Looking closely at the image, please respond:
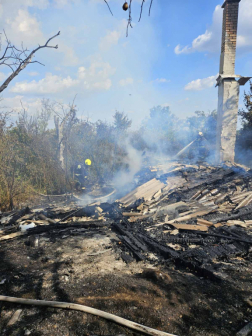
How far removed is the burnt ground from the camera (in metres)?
3.03

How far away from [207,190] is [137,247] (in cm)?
508

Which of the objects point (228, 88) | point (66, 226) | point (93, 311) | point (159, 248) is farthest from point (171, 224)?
point (228, 88)

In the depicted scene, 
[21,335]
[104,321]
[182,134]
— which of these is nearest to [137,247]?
[104,321]

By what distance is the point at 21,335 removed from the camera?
2.88 meters

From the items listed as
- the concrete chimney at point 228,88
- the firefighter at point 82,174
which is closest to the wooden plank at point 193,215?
the concrete chimney at point 228,88

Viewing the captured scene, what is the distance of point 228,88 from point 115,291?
1264 cm

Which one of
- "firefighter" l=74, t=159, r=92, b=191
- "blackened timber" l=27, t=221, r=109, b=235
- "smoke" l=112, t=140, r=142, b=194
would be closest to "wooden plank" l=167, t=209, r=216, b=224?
"blackened timber" l=27, t=221, r=109, b=235

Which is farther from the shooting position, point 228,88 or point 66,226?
point 228,88

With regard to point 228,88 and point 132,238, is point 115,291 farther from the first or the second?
point 228,88

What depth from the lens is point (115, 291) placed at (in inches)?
151

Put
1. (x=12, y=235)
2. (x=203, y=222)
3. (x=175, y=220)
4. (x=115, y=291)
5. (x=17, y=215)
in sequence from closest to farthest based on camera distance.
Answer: (x=115, y=291) < (x=12, y=235) < (x=203, y=222) < (x=175, y=220) < (x=17, y=215)

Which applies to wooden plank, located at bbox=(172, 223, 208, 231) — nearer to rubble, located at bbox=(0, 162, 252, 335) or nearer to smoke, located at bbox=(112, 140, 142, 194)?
rubble, located at bbox=(0, 162, 252, 335)

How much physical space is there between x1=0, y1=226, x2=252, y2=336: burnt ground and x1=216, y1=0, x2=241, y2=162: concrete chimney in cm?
916

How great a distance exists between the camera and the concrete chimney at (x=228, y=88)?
1207cm
